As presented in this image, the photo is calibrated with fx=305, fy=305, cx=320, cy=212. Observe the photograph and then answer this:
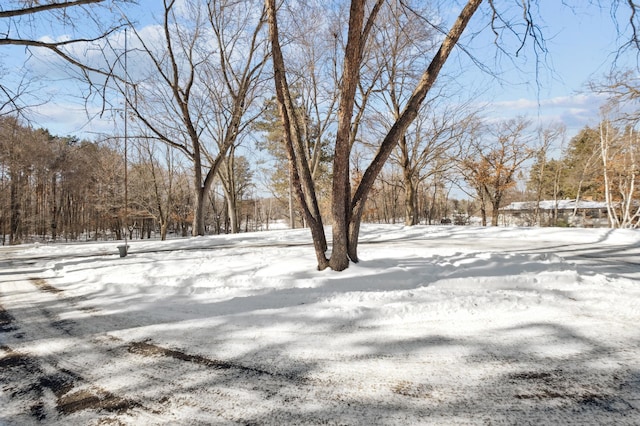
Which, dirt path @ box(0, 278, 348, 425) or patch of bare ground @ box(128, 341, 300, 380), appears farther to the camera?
patch of bare ground @ box(128, 341, 300, 380)

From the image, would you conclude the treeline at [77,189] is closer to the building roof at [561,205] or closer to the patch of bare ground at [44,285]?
the patch of bare ground at [44,285]

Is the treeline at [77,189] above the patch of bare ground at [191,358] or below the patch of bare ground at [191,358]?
above

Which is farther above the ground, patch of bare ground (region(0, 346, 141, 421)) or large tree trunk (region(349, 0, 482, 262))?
large tree trunk (region(349, 0, 482, 262))

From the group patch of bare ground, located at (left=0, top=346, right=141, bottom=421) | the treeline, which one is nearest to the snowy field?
patch of bare ground, located at (left=0, top=346, right=141, bottom=421)

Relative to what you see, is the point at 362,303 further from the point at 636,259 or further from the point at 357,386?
the point at 636,259

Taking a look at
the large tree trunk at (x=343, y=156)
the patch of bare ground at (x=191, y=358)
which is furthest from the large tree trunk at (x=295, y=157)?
the patch of bare ground at (x=191, y=358)

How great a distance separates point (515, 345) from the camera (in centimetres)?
256

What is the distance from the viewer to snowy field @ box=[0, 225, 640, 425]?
1.81 metres

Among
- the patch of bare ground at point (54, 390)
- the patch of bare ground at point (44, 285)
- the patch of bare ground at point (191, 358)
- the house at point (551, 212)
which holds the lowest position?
the patch of bare ground at point (54, 390)

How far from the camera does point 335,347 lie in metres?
2.69

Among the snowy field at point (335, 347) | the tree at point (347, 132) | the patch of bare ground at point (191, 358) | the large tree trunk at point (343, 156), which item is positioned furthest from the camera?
the large tree trunk at point (343, 156)

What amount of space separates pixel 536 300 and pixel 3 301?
7755 millimetres

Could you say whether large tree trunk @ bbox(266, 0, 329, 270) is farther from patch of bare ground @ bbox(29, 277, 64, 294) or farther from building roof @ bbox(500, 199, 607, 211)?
building roof @ bbox(500, 199, 607, 211)

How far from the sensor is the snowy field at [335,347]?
71.4 inches
